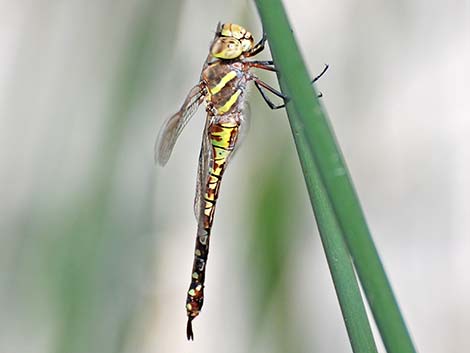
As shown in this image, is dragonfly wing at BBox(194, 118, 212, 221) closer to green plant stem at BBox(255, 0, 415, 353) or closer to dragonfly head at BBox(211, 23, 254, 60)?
dragonfly head at BBox(211, 23, 254, 60)

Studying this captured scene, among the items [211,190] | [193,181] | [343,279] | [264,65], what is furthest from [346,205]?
[193,181]

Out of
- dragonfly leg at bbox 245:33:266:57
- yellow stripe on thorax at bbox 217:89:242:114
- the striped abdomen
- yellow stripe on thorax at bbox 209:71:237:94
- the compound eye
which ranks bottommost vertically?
the striped abdomen

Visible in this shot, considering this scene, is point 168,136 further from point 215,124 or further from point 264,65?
point 264,65

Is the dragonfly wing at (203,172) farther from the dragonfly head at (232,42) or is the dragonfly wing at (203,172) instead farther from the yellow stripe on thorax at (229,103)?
the dragonfly head at (232,42)

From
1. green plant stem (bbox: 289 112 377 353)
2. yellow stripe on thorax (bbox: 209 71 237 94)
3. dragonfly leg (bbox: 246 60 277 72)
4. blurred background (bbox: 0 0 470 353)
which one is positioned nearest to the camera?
green plant stem (bbox: 289 112 377 353)

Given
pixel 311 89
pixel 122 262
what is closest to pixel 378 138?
pixel 122 262

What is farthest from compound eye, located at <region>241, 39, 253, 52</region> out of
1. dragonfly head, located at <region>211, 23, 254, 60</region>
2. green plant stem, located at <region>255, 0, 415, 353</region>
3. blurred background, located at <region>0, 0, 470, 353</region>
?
green plant stem, located at <region>255, 0, 415, 353</region>

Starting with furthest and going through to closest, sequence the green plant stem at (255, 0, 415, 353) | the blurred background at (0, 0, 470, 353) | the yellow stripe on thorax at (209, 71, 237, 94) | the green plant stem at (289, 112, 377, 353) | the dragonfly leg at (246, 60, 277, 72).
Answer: the blurred background at (0, 0, 470, 353) < the yellow stripe on thorax at (209, 71, 237, 94) < the dragonfly leg at (246, 60, 277, 72) < the green plant stem at (289, 112, 377, 353) < the green plant stem at (255, 0, 415, 353)
